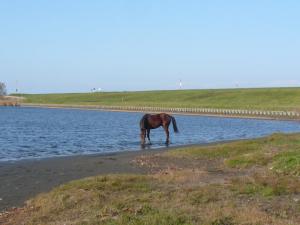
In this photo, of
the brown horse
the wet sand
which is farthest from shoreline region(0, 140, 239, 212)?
the brown horse

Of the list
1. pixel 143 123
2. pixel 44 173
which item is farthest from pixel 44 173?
pixel 143 123

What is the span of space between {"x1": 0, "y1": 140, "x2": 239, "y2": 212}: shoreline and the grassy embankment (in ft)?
4.41

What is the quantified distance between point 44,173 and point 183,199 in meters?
8.80

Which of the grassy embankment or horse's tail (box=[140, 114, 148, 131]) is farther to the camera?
horse's tail (box=[140, 114, 148, 131])

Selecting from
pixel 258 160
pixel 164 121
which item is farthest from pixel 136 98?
pixel 258 160

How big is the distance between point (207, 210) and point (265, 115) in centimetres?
7721

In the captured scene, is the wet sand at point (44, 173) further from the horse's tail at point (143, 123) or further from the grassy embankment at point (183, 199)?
the horse's tail at point (143, 123)

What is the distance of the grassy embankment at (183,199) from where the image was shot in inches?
403

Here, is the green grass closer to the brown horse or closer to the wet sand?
the wet sand

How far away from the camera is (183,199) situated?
40.2 feet

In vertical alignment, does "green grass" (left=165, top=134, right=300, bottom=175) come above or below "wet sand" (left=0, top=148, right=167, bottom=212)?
above

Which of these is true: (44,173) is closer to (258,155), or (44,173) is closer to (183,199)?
(258,155)

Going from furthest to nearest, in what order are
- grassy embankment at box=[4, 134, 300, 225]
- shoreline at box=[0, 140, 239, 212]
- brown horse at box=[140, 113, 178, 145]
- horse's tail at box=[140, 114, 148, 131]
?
1. brown horse at box=[140, 113, 178, 145]
2. horse's tail at box=[140, 114, 148, 131]
3. shoreline at box=[0, 140, 239, 212]
4. grassy embankment at box=[4, 134, 300, 225]

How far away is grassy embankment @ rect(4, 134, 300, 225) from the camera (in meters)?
10.2
